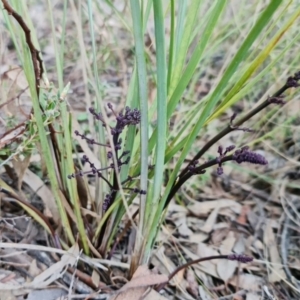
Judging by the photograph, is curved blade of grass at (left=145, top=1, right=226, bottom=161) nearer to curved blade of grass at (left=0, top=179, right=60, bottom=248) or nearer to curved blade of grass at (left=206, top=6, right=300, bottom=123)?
curved blade of grass at (left=206, top=6, right=300, bottom=123)

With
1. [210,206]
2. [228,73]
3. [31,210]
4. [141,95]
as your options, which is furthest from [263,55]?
[210,206]

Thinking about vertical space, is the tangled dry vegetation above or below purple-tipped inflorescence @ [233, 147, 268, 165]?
below

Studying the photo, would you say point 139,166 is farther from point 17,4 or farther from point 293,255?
point 293,255

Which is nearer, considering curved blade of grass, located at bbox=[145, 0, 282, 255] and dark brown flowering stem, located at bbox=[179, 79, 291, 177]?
curved blade of grass, located at bbox=[145, 0, 282, 255]

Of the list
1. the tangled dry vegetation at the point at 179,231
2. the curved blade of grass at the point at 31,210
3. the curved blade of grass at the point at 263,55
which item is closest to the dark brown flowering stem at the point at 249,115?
the curved blade of grass at the point at 263,55

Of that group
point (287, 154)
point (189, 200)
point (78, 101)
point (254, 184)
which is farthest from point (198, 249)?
point (78, 101)

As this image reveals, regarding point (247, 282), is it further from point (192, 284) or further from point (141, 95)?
point (141, 95)

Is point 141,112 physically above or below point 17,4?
below

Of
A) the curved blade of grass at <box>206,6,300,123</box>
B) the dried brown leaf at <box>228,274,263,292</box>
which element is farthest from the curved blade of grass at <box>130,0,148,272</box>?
the dried brown leaf at <box>228,274,263,292</box>
